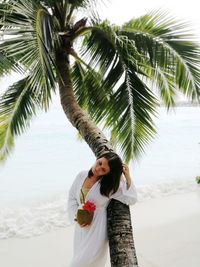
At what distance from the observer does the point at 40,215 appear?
10.9m

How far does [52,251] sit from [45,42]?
4918 mm

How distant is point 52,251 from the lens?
7.28 meters

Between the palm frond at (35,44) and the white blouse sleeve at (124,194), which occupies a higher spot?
the palm frond at (35,44)

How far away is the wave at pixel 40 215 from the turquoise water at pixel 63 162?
1573 millimetres

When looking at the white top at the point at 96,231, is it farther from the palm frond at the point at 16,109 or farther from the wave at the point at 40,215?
the wave at the point at 40,215

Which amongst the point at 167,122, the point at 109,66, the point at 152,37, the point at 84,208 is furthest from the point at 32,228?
the point at 167,122

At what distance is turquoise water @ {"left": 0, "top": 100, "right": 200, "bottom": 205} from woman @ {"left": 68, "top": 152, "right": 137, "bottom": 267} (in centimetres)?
355

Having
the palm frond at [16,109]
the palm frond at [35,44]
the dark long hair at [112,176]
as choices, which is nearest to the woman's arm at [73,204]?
the dark long hair at [112,176]

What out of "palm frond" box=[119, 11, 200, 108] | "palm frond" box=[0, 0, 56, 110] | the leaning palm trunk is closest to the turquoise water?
"palm frond" box=[119, 11, 200, 108]

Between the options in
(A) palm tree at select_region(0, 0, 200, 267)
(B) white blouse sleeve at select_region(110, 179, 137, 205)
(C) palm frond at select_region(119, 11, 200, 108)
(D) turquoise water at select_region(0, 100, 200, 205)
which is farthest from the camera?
(D) turquoise water at select_region(0, 100, 200, 205)

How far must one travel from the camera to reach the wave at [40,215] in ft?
29.9

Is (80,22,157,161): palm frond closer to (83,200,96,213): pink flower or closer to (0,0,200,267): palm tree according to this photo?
(0,0,200,267): palm tree

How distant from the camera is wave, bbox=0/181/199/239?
9.12 metres

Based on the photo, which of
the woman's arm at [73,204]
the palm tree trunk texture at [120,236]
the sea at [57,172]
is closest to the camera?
the palm tree trunk texture at [120,236]
